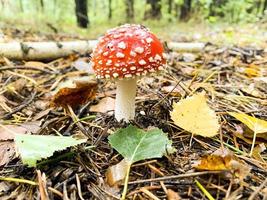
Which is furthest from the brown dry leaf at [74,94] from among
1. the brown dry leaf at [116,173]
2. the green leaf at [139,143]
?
the brown dry leaf at [116,173]

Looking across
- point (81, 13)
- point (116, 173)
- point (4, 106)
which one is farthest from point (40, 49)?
point (81, 13)

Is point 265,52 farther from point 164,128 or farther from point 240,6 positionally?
point 240,6

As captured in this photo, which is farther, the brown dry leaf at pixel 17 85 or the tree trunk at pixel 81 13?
the tree trunk at pixel 81 13

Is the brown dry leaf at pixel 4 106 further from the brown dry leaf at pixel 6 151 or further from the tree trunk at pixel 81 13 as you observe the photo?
the tree trunk at pixel 81 13

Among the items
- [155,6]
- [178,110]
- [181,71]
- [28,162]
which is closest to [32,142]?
[28,162]

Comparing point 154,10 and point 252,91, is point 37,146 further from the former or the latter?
point 154,10

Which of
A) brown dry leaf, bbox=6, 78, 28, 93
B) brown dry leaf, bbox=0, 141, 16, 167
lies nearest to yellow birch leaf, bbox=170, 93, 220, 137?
brown dry leaf, bbox=0, 141, 16, 167
